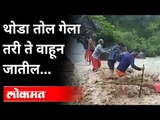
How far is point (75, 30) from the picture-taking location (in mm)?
8609

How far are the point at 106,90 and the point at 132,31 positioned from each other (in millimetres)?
818

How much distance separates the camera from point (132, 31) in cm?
873

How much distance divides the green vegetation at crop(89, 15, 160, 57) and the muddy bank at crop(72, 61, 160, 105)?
0.34 m

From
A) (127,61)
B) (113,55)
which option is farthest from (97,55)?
(127,61)

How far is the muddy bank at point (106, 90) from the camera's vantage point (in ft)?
28.6

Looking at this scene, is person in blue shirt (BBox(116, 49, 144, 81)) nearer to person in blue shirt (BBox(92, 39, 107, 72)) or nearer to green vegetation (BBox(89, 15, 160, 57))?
green vegetation (BBox(89, 15, 160, 57))

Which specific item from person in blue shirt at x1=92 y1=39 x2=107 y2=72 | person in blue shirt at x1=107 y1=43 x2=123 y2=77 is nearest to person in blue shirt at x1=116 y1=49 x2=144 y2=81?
person in blue shirt at x1=107 y1=43 x2=123 y2=77

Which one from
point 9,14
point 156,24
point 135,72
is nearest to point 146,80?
point 135,72

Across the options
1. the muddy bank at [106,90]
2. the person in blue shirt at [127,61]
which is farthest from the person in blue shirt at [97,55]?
the person in blue shirt at [127,61]

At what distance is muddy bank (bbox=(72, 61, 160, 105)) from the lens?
872cm

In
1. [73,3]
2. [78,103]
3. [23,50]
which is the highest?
[73,3]

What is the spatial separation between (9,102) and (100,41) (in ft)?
4.53

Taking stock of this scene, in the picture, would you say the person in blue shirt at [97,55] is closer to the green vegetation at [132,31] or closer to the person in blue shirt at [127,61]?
the green vegetation at [132,31]

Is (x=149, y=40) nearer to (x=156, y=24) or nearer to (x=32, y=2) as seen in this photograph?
(x=156, y=24)
